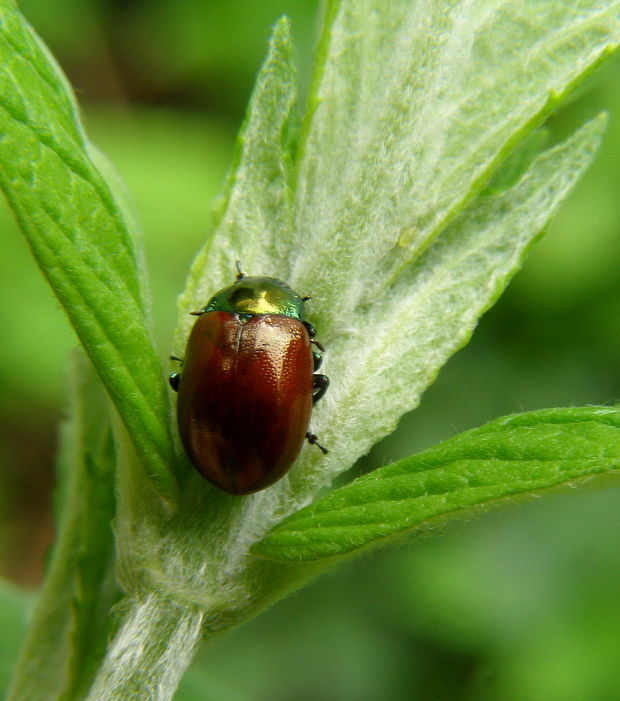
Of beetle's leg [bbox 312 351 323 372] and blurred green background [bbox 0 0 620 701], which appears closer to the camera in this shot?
beetle's leg [bbox 312 351 323 372]

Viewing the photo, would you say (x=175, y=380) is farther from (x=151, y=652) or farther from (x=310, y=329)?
(x=151, y=652)

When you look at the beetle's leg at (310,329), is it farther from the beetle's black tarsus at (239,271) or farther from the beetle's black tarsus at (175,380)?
the beetle's black tarsus at (175,380)

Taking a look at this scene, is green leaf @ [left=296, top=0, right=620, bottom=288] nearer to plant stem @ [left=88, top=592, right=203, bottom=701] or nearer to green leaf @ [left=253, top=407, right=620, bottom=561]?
green leaf @ [left=253, top=407, right=620, bottom=561]

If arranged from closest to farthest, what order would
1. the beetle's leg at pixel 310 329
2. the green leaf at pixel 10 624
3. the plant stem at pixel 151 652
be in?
1. the plant stem at pixel 151 652
2. the beetle's leg at pixel 310 329
3. the green leaf at pixel 10 624

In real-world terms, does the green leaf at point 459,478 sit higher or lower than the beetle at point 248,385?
higher

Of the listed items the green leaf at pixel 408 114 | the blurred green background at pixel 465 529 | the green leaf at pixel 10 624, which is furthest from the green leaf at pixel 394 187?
the blurred green background at pixel 465 529

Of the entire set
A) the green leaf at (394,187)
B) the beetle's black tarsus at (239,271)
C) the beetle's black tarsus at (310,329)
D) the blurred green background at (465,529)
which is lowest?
the blurred green background at (465,529)

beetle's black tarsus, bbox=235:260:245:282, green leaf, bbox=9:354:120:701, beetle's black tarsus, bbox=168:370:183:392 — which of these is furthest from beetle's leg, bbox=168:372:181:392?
beetle's black tarsus, bbox=235:260:245:282

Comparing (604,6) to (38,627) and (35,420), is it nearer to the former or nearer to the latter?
(38,627)
